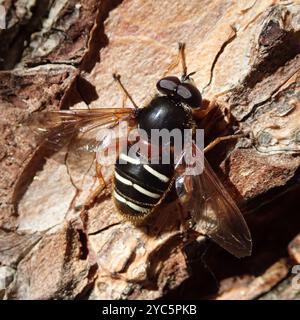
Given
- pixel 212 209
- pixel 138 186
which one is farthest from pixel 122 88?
pixel 212 209

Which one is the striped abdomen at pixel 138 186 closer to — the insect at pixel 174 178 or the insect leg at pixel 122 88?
the insect at pixel 174 178

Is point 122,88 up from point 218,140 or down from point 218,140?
up

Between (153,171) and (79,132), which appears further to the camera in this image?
(79,132)

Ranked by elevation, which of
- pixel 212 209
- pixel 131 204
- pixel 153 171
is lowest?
pixel 212 209

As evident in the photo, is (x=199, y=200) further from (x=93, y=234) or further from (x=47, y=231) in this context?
(x=47, y=231)

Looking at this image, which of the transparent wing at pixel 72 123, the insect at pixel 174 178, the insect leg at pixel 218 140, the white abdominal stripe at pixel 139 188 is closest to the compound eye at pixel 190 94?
the insect at pixel 174 178

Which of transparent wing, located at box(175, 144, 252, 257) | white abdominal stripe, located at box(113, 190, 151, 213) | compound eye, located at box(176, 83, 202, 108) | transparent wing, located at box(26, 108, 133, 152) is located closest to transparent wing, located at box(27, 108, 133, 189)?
transparent wing, located at box(26, 108, 133, 152)

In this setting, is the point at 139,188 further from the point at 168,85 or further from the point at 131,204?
the point at 168,85
